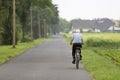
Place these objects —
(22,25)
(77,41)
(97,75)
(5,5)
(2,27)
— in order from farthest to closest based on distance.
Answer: (22,25) → (2,27) → (5,5) → (77,41) → (97,75)

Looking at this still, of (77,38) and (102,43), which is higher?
(77,38)

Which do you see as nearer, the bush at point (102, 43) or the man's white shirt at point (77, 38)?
the man's white shirt at point (77, 38)

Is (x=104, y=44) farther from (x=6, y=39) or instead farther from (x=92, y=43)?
(x=6, y=39)

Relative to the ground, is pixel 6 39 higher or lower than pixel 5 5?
lower

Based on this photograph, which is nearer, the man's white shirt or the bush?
the man's white shirt

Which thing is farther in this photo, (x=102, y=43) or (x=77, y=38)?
(x=102, y=43)

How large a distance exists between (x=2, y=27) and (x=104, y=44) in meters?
14.0

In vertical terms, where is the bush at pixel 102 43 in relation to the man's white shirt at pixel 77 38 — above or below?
below

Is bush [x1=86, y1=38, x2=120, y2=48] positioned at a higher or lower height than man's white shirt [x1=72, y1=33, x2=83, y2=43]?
lower

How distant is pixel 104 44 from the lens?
56719 mm

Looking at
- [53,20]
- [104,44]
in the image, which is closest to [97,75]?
[104,44]

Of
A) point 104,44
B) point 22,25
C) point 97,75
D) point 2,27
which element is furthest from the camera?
point 22,25

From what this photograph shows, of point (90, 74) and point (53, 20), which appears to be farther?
point (53, 20)

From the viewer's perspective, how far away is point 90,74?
19688mm
